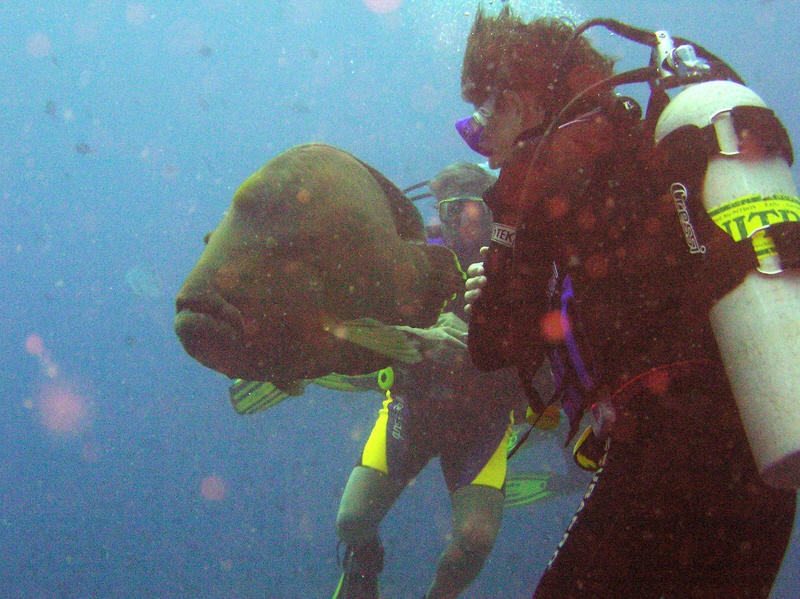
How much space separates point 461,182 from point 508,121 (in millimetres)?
2646

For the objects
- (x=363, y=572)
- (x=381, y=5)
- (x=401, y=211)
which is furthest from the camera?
(x=381, y=5)

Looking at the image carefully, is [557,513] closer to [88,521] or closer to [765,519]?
[765,519]

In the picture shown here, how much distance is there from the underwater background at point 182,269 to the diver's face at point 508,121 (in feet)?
19.4

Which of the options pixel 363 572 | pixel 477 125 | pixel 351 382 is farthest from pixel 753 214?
pixel 363 572

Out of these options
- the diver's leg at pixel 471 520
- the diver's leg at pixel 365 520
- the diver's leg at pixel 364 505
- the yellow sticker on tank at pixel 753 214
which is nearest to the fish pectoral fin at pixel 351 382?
the diver's leg at pixel 365 520

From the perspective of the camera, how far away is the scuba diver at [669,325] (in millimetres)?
1225

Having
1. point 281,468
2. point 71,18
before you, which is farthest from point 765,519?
point 71,18

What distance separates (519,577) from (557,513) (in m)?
2.29

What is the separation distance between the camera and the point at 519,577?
48.3ft

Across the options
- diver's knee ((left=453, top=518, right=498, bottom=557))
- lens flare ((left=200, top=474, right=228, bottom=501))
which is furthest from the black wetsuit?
lens flare ((left=200, top=474, right=228, bottom=501))

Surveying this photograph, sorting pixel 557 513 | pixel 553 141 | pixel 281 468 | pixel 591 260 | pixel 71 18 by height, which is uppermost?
pixel 71 18

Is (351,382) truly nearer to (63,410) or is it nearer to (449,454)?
(449,454)

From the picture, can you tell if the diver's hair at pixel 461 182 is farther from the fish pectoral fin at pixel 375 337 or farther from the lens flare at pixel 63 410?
the lens flare at pixel 63 410

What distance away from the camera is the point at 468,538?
3623 millimetres
